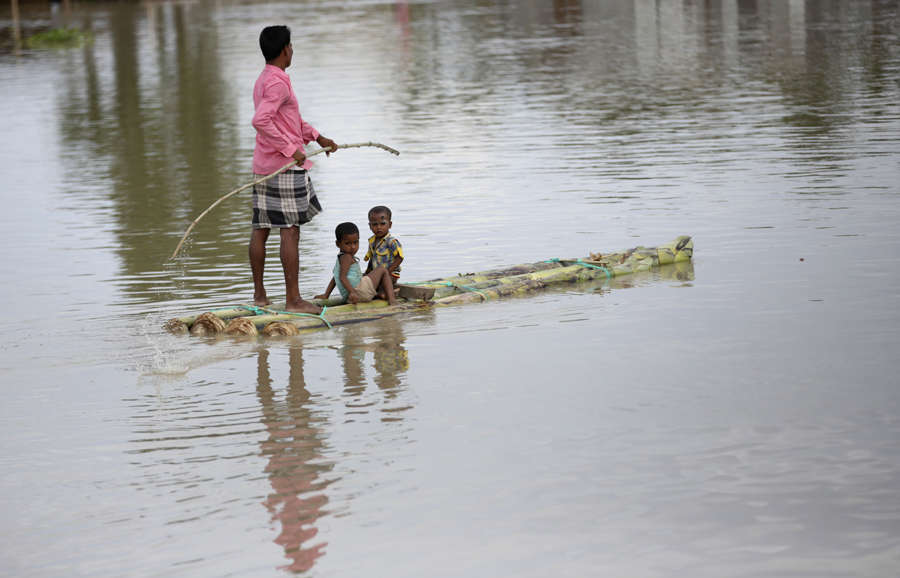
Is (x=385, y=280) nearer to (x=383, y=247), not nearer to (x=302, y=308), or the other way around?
(x=383, y=247)

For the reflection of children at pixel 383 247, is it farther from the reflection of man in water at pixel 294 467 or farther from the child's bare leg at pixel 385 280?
the reflection of man in water at pixel 294 467

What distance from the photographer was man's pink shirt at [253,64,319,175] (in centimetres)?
745

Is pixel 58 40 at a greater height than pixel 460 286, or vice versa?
pixel 58 40

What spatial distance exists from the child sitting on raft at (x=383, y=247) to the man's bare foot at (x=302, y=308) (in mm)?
455

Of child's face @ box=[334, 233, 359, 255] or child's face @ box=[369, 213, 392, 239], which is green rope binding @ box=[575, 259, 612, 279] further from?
child's face @ box=[334, 233, 359, 255]

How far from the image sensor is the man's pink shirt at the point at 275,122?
24.4 feet

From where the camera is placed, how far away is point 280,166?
25.0 ft

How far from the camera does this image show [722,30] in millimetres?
30016

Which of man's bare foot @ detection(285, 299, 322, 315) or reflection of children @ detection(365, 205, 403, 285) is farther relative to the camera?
reflection of children @ detection(365, 205, 403, 285)

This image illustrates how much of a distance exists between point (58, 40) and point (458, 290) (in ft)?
112

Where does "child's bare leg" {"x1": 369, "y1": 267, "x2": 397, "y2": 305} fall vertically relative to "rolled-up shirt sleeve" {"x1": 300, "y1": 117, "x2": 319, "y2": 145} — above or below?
below

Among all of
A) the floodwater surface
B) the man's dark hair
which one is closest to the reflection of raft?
the floodwater surface

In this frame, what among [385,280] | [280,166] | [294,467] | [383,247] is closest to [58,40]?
[280,166]

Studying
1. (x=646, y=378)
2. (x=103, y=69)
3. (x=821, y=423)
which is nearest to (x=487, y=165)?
(x=646, y=378)
